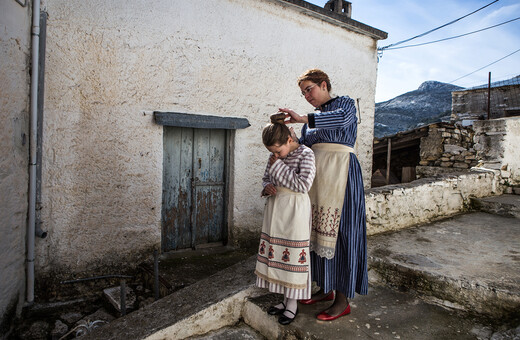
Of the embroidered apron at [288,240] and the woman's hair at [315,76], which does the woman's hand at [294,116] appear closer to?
the woman's hair at [315,76]

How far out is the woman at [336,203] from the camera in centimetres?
204

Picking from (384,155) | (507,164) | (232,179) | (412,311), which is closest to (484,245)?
(412,311)

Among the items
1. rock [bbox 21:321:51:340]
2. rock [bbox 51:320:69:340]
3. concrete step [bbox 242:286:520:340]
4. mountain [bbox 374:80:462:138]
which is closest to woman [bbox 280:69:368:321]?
concrete step [bbox 242:286:520:340]

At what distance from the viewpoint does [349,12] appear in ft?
21.3

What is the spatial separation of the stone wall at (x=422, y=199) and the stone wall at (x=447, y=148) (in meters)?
2.68

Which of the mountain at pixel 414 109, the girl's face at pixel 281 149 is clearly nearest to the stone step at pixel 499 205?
the girl's face at pixel 281 149

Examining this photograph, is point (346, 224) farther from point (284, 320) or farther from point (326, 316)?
point (284, 320)

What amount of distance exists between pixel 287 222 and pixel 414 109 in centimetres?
4279

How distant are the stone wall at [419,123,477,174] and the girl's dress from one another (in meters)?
6.97

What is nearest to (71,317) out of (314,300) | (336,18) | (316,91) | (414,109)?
(314,300)

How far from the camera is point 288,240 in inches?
76.8

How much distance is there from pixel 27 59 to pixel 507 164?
22.6 feet

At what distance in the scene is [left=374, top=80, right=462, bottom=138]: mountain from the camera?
3375cm

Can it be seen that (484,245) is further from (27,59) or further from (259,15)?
(27,59)
